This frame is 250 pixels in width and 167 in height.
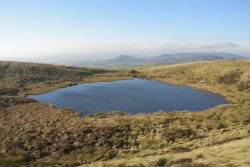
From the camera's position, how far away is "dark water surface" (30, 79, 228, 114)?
229 ft

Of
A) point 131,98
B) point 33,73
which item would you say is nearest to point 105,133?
point 131,98

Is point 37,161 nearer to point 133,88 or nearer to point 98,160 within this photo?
point 98,160

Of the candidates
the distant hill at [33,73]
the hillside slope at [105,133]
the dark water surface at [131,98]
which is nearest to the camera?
the hillside slope at [105,133]

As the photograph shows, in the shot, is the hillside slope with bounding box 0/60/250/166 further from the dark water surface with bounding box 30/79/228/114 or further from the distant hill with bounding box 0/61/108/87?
the distant hill with bounding box 0/61/108/87

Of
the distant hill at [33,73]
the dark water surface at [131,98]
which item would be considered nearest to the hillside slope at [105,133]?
the dark water surface at [131,98]

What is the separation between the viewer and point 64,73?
436 feet

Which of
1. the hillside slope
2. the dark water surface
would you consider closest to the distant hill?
the dark water surface

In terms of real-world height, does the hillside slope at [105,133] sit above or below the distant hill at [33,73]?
below

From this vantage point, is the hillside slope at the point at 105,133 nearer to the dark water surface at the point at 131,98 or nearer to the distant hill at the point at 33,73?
the dark water surface at the point at 131,98

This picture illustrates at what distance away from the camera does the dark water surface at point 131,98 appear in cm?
6994

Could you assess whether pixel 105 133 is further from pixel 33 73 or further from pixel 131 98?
pixel 33 73

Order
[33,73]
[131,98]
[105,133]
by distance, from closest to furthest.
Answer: [105,133]
[131,98]
[33,73]

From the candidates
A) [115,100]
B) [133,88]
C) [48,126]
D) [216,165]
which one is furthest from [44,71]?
[216,165]

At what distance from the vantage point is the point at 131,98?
83062 millimetres
